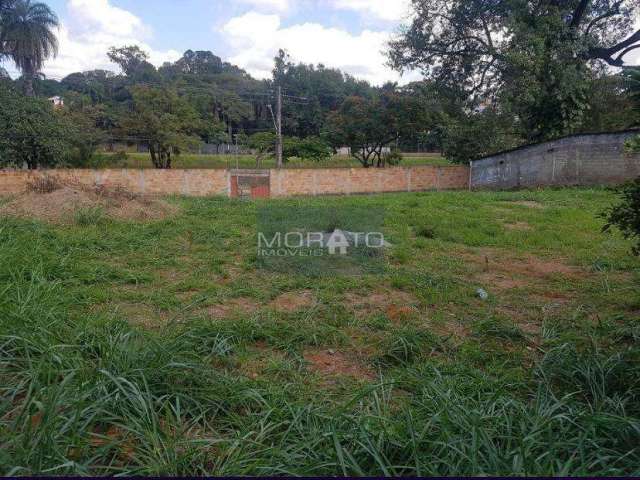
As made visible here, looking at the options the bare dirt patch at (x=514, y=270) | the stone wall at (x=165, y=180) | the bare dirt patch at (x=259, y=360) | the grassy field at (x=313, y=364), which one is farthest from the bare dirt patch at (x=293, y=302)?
the stone wall at (x=165, y=180)

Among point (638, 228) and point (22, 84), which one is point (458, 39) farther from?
point (22, 84)

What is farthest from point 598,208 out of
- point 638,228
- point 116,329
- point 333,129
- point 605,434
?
point 333,129

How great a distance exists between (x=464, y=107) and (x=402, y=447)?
17.9 m

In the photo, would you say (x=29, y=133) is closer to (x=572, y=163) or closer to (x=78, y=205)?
(x=78, y=205)

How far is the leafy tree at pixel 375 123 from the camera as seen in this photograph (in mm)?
23719

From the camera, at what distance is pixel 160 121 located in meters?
22.2

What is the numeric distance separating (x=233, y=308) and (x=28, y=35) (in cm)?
2270

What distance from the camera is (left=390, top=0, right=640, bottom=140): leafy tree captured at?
45.2 feet

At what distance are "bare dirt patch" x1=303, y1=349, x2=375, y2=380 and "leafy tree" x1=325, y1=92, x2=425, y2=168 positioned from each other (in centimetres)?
2197

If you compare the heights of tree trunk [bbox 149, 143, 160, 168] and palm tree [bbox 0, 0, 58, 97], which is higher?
palm tree [bbox 0, 0, 58, 97]

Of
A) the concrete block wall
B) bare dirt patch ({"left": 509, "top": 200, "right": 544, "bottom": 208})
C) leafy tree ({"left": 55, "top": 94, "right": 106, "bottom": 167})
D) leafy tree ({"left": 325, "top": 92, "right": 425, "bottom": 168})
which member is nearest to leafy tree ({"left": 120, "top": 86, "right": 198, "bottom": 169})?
A: leafy tree ({"left": 55, "top": 94, "right": 106, "bottom": 167})

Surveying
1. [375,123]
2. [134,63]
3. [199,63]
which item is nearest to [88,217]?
[375,123]

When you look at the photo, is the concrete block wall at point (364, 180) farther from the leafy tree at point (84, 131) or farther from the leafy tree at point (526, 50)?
the leafy tree at point (84, 131)

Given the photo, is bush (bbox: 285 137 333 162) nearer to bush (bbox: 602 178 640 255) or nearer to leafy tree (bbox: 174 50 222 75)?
leafy tree (bbox: 174 50 222 75)
